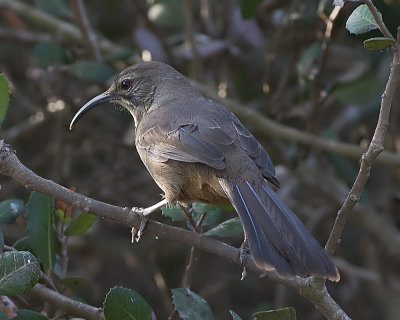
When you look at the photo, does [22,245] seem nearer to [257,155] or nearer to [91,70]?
[257,155]

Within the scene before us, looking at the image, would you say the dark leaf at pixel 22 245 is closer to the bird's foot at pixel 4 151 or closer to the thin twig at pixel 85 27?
the bird's foot at pixel 4 151

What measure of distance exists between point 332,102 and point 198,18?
1552 mm

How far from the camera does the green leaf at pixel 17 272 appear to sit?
8.61 ft

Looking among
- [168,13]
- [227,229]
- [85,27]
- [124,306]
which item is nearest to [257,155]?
[227,229]

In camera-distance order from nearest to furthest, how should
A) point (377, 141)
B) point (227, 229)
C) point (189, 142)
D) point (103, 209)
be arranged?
1. point (377, 141)
2. point (103, 209)
3. point (227, 229)
4. point (189, 142)

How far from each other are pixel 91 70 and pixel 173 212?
1.53 meters

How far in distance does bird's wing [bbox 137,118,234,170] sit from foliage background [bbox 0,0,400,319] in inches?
37.8

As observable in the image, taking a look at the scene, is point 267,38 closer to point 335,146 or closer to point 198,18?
point 198,18

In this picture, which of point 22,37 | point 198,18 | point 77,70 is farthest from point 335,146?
point 22,37

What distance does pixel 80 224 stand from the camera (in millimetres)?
3318

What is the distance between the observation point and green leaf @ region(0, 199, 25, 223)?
320cm

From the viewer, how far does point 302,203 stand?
5996 mm

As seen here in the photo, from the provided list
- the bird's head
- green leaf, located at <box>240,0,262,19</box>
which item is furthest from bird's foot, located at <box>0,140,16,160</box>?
green leaf, located at <box>240,0,262,19</box>

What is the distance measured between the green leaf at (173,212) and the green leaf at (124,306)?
0.67 metres
